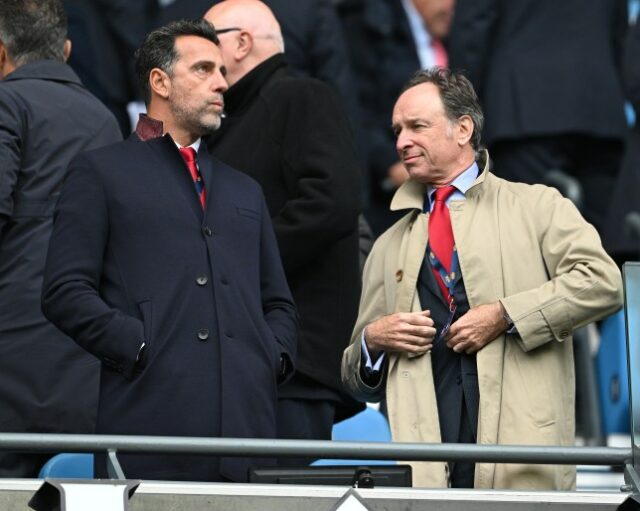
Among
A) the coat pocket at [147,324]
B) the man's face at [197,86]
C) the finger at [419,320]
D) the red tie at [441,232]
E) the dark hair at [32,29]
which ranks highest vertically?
the dark hair at [32,29]

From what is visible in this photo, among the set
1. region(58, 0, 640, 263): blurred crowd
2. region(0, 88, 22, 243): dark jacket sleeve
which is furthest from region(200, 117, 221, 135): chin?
region(58, 0, 640, 263): blurred crowd

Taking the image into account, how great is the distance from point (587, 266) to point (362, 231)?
173cm

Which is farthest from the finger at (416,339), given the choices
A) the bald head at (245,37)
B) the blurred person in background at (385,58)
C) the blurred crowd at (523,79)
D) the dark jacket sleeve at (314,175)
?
the blurred person in background at (385,58)

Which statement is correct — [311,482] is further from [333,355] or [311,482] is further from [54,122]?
[54,122]

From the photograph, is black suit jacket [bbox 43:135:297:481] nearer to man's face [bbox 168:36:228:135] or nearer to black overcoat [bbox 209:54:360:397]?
man's face [bbox 168:36:228:135]

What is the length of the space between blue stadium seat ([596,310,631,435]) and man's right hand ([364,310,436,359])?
9.79 feet

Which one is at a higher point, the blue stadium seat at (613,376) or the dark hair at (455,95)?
the dark hair at (455,95)

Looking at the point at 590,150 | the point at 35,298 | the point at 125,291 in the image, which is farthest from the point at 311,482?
→ the point at 590,150

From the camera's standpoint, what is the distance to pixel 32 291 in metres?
6.36

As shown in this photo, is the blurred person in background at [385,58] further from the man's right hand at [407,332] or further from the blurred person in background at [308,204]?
the man's right hand at [407,332]

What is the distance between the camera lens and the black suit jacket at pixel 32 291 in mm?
6297

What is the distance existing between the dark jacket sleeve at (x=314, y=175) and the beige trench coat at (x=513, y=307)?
1.01 feet

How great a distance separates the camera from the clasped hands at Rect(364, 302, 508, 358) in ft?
20.1

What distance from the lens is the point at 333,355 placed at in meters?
6.79
